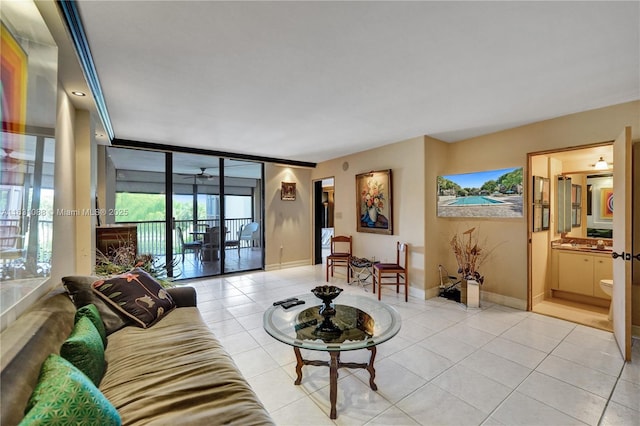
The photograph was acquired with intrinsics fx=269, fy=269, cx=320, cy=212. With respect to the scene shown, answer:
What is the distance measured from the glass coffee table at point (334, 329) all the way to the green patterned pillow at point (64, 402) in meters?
1.06

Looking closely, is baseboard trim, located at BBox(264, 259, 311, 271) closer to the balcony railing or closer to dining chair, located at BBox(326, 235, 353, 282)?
dining chair, located at BBox(326, 235, 353, 282)

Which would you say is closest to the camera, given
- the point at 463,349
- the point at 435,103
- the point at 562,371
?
the point at 562,371

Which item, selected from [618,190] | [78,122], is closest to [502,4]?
[618,190]

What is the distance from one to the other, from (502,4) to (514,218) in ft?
9.50

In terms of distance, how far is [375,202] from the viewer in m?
4.71

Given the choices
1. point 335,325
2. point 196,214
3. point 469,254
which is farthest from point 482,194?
point 196,214

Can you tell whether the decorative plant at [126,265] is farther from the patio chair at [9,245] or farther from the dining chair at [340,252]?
the dining chair at [340,252]

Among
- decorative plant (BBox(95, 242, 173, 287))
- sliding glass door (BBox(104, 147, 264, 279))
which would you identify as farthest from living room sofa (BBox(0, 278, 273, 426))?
sliding glass door (BBox(104, 147, 264, 279))

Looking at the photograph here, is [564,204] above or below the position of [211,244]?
above

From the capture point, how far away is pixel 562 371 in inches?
86.4

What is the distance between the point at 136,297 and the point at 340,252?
12.8ft

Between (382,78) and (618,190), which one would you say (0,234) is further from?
(618,190)

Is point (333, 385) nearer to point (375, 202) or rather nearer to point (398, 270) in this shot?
point (398, 270)

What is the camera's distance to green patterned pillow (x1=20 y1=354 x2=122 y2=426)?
0.79 meters
